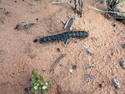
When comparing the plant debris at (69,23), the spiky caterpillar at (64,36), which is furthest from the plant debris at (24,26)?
the plant debris at (69,23)

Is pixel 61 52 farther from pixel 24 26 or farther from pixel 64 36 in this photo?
pixel 24 26

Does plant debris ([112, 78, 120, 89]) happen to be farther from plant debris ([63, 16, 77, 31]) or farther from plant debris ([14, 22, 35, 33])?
plant debris ([14, 22, 35, 33])

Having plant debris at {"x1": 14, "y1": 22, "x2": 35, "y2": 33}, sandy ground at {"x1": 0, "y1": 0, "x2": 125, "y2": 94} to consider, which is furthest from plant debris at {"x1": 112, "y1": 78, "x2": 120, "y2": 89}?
plant debris at {"x1": 14, "y1": 22, "x2": 35, "y2": 33}

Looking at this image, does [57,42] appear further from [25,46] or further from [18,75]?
[18,75]

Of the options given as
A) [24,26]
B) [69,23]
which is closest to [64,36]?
Answer: [69,23]

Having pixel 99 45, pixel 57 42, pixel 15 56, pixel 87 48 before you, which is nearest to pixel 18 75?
pixel 15 56

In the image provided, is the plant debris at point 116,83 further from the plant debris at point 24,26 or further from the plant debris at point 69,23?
the plant debris at point 24,26

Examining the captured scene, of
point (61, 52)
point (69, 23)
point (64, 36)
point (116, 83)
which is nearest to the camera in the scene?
point (116, 83)

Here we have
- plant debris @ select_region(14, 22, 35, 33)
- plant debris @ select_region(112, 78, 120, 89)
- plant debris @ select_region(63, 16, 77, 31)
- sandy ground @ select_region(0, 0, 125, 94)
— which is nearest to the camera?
plant debris @ select_region(112, 78, 120, 89)
